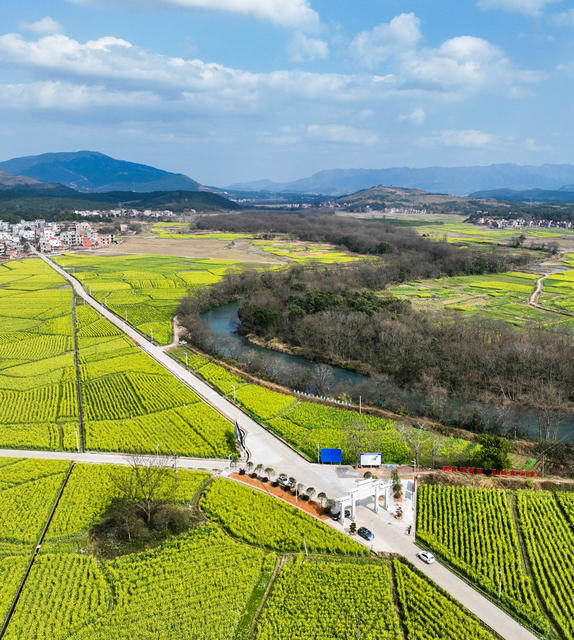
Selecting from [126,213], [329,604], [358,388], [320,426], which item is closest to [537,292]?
[358,388]


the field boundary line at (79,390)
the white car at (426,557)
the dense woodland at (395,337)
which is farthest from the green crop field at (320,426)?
the field boundary line at (79,390)

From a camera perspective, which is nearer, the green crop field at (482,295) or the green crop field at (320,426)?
the green crop field at (320,426)

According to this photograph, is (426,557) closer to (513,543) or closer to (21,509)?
(513,543)

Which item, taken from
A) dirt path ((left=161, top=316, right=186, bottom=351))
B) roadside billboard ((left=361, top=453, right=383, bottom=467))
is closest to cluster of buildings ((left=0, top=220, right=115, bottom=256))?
dirt path ((left=161, top=316, right=186, bottom=351))

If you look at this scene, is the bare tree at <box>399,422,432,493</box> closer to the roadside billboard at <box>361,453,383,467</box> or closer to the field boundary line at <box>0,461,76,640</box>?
the roadside billboard at <box>361,453,383,467</box>

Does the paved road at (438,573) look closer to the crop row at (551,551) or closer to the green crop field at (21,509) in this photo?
the crop row at (551,551)
